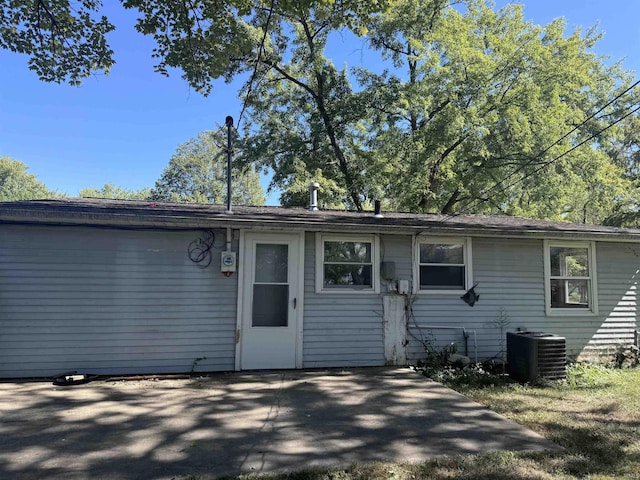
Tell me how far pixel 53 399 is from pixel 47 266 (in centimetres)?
198

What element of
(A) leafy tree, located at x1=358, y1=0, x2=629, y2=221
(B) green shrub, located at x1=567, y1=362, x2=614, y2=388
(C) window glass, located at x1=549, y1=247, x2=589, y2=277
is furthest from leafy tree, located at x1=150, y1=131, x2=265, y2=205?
(B) green shrub, located at x1=567, y1=362, x2=614, y2=388

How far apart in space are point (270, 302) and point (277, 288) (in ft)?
0.82

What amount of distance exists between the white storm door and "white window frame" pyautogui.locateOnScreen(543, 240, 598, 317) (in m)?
4.61

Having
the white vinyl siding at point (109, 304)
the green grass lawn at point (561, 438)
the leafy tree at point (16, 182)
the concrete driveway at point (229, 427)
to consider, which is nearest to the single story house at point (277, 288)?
the white vinyl siding at point (109, 304)

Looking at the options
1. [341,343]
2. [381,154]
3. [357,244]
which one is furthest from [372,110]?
[341,343]

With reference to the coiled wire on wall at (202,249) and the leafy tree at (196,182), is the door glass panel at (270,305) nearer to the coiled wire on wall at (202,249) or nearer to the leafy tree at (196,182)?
the coiled wire on wall at (202,249)

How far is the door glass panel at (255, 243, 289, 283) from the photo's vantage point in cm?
646

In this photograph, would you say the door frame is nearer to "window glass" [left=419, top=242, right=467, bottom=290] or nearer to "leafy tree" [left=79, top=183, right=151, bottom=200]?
"window glass" [left=419, top=242, right=467, bottom=290]

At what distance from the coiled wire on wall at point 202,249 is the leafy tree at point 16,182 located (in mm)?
63017

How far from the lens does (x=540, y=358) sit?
580 cm

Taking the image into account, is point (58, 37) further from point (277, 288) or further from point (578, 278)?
point (578, 278)

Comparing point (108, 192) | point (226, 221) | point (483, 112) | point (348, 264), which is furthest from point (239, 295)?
point (108, 192)

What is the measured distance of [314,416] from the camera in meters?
4.30

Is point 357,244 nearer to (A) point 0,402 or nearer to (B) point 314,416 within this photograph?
(B) point 314,416
